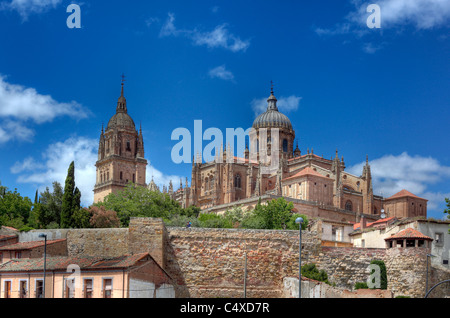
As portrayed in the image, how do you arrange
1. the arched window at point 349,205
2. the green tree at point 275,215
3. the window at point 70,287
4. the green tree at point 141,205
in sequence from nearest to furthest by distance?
the window at point 70,287 → the green tree at point 275,215 → the green tree at point 141,205 → the arched window at point 349,205

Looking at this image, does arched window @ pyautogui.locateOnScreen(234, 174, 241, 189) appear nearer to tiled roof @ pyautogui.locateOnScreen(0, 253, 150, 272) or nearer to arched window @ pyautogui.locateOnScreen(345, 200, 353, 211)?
arched window @ pyautogui.locateOnScreen(345, 200, 353, 211)

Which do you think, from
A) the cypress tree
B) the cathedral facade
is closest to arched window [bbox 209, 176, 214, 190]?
the cathedral facade

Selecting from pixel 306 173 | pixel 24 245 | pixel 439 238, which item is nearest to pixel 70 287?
pixel 24 245

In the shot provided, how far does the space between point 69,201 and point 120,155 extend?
5449cm

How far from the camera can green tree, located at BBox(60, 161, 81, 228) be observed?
53.2 metres

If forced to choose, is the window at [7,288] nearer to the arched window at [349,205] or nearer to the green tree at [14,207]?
the green tree at [14,207]

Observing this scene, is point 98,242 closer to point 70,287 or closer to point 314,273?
point 70,287

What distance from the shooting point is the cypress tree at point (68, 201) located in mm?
53125

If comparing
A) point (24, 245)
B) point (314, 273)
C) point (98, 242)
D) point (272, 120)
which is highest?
point (272, 120)

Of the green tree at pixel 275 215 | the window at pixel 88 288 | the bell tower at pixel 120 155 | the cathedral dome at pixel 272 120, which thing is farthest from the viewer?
the bell tower at pixel 120 155

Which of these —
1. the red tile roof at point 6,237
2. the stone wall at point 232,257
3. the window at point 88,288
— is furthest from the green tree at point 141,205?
the window at point 88,288

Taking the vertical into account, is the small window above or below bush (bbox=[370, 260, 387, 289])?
below

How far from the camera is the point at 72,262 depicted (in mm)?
36938
